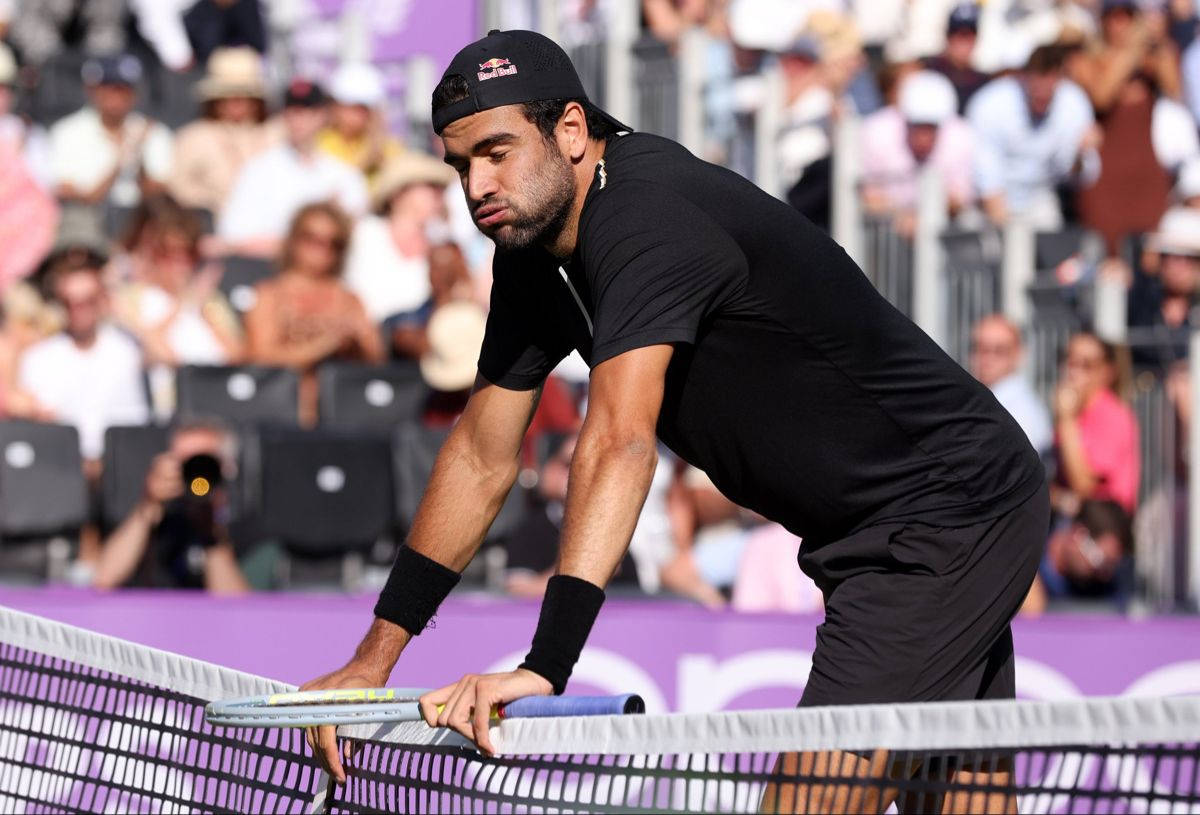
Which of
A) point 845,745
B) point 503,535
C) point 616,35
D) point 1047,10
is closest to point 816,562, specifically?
Answer: point 845,745

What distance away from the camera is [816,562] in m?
3.84

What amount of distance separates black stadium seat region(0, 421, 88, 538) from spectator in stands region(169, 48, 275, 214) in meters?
3.89

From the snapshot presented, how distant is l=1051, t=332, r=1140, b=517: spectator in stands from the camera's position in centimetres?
823

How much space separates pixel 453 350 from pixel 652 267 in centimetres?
589

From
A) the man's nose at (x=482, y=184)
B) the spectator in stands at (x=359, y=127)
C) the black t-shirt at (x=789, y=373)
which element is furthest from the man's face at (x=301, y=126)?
the man's nose at (x=482, y=184)

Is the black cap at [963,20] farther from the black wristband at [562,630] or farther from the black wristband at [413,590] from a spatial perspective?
the black wristband at [562,630]

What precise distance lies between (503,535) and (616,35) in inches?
198

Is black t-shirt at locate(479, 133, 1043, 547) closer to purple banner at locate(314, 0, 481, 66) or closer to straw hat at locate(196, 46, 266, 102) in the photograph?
straw hat at locate(196, 46, 266, 102)

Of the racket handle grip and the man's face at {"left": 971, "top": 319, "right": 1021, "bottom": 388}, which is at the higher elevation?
the man's face at {"left": 971, "top": 319, "right": 1021, "bottom": 388}

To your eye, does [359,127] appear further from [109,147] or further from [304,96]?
[109,147]

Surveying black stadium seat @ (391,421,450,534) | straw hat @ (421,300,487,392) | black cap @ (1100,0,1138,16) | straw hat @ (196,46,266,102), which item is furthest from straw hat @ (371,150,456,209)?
black cap @ (1100,0,1138,16)

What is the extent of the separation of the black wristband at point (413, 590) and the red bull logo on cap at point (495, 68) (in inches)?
39.9

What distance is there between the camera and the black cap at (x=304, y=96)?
12008mm

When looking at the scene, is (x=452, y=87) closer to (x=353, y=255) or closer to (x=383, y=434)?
(x=383, y=434)
